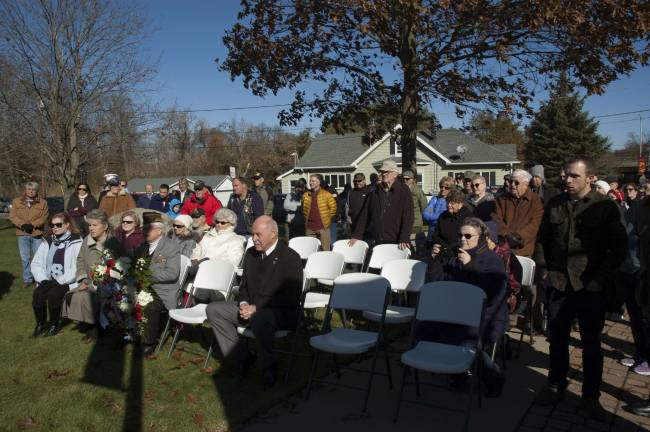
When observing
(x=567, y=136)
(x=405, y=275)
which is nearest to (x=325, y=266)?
(x=405, y=275)

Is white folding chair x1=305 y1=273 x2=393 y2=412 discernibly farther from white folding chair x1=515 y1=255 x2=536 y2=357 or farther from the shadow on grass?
the shadow on grass

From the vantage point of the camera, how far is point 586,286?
386 cm

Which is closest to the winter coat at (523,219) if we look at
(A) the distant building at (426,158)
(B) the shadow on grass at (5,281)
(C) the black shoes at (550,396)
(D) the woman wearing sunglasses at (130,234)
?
(C) the black shoes at (550,396)

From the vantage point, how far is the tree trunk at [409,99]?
8.56m

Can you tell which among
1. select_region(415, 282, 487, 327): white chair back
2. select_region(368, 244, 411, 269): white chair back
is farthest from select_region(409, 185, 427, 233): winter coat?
select_region(415, 282, 487, 327): white chair back

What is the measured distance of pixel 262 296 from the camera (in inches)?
190

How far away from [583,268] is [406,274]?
2038 mm

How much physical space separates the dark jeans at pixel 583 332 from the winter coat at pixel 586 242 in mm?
106

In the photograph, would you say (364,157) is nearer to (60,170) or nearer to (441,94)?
(60,170)

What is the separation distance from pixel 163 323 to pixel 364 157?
30.4m

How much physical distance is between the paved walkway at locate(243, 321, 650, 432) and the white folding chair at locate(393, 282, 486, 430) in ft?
Answer: 0.53

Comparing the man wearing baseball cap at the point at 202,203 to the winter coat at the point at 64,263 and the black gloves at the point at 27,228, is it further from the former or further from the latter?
the black gloves at the point at 27,228

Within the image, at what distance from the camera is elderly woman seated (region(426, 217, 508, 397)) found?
4188 mm

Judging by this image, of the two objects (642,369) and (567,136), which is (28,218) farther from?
(567,136)
